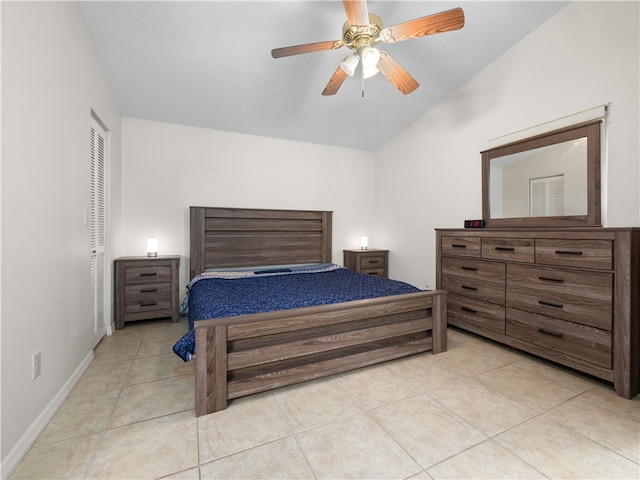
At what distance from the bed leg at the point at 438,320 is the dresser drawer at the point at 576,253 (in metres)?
0.81

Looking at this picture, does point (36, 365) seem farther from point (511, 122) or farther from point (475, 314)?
point (511, 122)

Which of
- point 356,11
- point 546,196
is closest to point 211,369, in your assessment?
point 356,11

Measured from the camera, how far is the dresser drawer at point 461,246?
2.74 metres

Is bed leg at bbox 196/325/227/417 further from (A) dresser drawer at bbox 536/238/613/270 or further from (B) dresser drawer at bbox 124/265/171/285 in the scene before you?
(A) dresser drawer at bbox 536/238/613/270

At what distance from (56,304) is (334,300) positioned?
1.77 metres

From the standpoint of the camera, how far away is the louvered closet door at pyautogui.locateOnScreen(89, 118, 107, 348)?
2506 millimetres

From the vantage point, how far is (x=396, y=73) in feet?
7.48

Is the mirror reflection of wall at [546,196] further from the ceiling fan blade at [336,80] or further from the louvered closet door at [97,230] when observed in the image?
the louvered closet door at [97,230]

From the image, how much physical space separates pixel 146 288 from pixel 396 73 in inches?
131

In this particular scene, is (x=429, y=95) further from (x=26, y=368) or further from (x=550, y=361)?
(x=26, y=368)

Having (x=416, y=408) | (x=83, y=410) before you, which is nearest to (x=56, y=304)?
(x=83, y=410)

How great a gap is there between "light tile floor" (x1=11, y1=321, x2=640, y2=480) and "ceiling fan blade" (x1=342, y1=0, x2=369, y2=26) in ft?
7.95

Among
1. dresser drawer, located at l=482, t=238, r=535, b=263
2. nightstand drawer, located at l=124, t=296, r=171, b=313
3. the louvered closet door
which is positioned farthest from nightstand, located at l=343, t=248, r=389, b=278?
the louvered closet door

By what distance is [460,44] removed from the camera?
2744 millimetres
